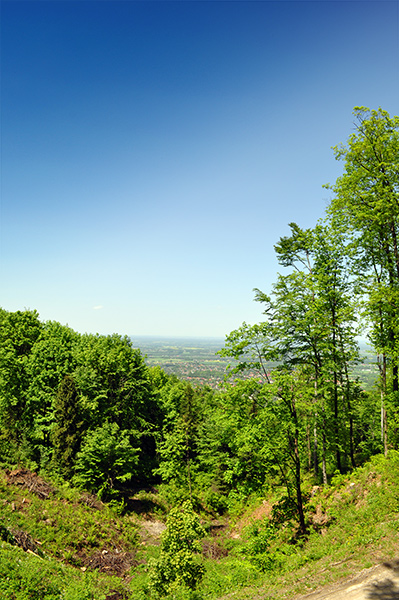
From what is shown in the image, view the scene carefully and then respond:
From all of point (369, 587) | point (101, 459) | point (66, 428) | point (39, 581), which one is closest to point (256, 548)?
point (369, 587)

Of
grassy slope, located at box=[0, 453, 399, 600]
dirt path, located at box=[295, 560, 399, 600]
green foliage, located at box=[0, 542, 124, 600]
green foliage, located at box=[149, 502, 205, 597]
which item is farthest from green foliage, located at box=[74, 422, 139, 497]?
dirt path, located at box=[295, 560, 399, 600]

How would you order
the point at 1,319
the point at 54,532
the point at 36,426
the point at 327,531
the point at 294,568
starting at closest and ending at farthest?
the point at 294,568, the point at 327,531, the point at 54,532, the point at 36,426, the point at 1,319

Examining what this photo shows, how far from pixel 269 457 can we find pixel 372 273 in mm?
11084

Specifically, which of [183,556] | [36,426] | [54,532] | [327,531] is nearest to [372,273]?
[327,531]

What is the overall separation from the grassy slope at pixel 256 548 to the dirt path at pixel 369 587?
44 cm

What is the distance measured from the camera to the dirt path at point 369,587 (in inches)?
297

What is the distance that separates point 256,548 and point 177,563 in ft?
12.5

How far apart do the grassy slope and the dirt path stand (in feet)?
1.43

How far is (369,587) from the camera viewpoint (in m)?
7.94

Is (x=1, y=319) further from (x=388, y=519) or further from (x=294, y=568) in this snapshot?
(x=388, y=519)

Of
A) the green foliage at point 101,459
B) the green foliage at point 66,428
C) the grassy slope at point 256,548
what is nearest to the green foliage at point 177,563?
the grassy slope at point 256,548

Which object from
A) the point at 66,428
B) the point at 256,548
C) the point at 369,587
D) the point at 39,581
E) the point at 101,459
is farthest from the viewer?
the point at 66,428

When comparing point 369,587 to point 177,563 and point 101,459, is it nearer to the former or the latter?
point 177,563

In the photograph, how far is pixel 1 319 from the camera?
3253 cm
